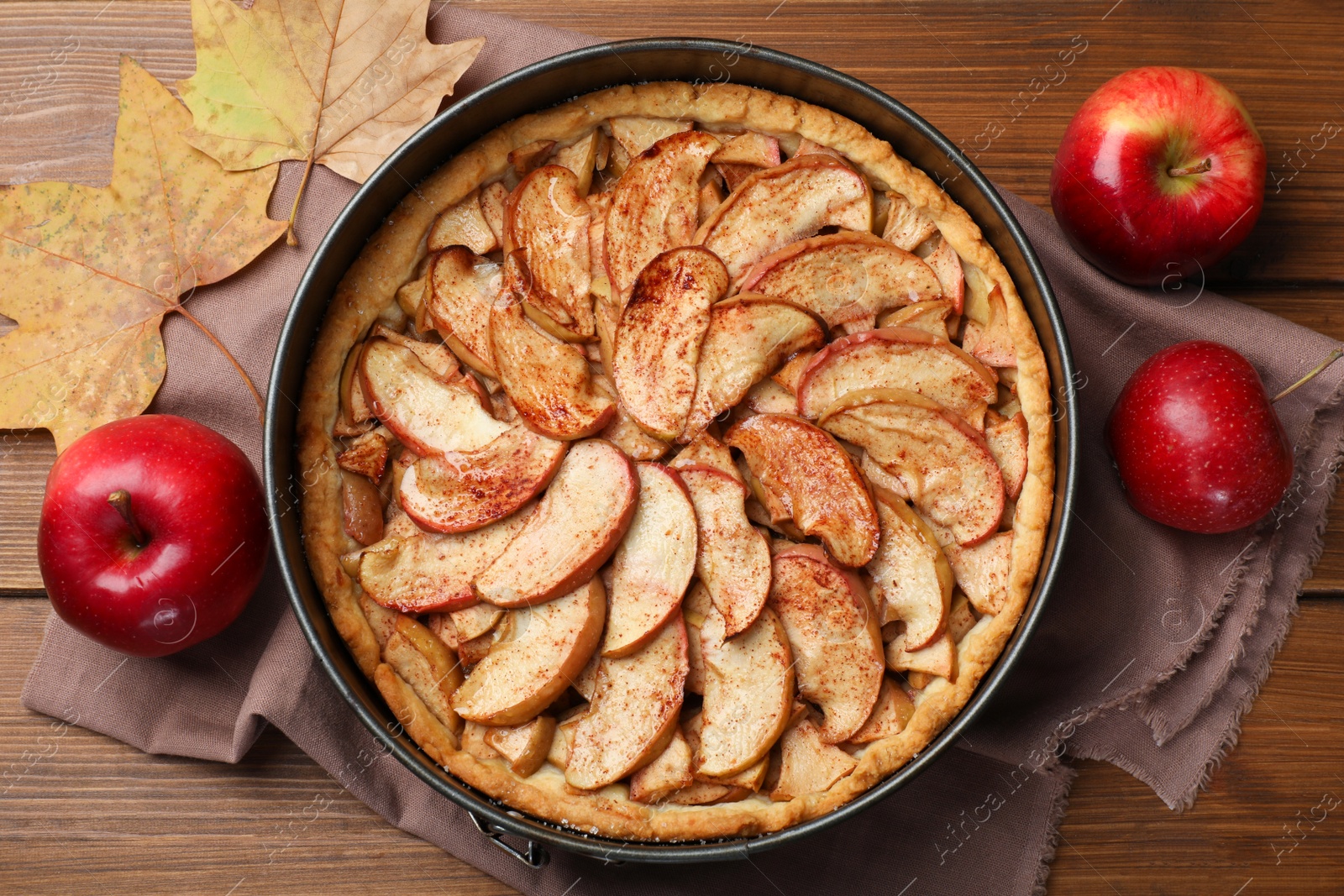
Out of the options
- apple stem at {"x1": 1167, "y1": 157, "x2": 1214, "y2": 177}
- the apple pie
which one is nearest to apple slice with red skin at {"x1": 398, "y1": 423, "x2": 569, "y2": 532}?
the apple pie

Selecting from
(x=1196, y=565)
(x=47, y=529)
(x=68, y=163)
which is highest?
(x=68, y=163)

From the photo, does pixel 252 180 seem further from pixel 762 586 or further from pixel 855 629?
pixel 855 629

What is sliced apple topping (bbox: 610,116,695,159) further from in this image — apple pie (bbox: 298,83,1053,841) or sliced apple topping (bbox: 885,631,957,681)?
sliced apple topping (bbox: 885,631,957,681)

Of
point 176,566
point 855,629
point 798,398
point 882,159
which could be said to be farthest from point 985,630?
point 176,566

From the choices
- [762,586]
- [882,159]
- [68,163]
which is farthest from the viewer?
[68,163]

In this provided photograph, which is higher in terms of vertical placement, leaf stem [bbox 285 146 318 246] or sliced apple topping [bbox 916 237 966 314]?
leaf stem [bbox 285 146 318 246]

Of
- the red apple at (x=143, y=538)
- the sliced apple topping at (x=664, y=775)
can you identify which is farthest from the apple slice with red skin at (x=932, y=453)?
the red apple at (x=143, y=538)

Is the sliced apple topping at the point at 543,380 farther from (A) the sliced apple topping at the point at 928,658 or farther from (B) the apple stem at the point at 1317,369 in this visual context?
(B) the apple stem at the point at 1317,369
